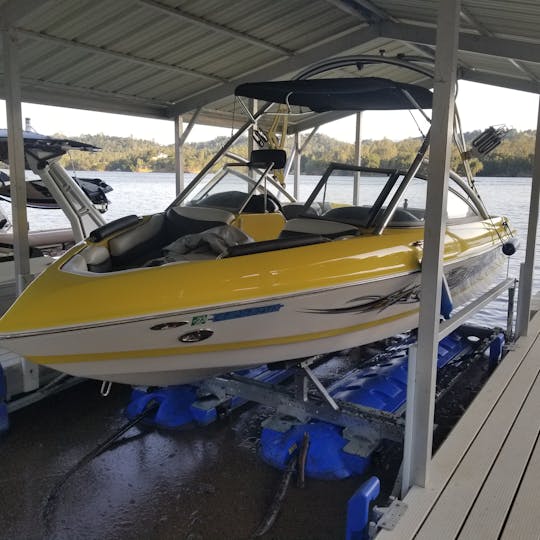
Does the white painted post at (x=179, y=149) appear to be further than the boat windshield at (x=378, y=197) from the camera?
Yes

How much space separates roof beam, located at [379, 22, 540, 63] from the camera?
4.16 m

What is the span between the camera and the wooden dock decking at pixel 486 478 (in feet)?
6.01

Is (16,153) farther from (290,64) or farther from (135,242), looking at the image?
(290,64)

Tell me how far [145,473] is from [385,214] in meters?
1.91

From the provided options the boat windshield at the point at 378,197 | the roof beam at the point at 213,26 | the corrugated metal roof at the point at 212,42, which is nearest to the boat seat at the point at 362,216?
the boat windshield at the point at 378,197

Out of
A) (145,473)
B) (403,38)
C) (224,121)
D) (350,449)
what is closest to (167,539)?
(145,473)

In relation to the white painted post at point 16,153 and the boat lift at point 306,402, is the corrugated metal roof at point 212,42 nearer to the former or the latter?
the white painted post at point 16,153

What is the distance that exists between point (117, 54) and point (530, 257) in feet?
13.8

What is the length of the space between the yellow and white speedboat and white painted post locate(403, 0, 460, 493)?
657 millimetres

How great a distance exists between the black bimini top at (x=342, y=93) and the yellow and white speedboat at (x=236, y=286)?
14 millimetres

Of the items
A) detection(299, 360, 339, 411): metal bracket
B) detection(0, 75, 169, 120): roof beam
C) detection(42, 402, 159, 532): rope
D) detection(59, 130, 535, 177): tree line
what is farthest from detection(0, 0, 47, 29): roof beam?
detection(299, 360, 339, 411): metal bracket

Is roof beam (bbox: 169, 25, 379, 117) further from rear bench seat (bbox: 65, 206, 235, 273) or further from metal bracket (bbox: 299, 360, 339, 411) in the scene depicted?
metal bracket (bbox: 299, 360, 339, 411)

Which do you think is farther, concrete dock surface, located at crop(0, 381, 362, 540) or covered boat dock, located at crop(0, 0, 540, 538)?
concrete dock surface, located at crop(0, 381, 362, 540)

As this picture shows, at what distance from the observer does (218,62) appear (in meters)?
6.21
